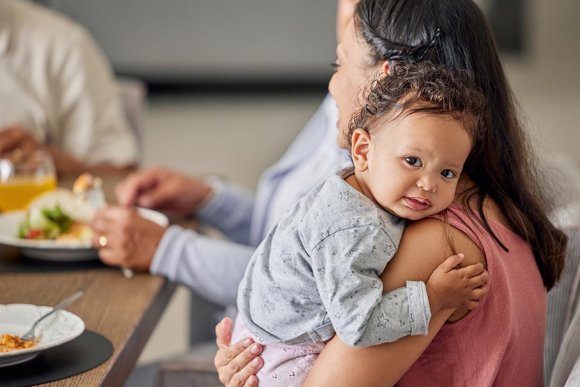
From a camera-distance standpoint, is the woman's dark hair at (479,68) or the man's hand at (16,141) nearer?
the woman's dark hair at (479,68)

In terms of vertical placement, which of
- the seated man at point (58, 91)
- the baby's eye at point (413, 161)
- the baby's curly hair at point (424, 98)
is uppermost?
the baby's curly hair at point (424, 98)

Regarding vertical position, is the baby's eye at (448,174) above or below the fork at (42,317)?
above

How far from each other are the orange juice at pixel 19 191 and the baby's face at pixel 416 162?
1101 millimetres

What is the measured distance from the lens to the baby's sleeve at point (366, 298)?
0.98 meters

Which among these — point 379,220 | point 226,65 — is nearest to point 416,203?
point 379,220

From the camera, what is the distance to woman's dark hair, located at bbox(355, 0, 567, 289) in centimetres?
112

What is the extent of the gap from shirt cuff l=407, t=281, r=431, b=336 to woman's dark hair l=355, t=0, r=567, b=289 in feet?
0.52

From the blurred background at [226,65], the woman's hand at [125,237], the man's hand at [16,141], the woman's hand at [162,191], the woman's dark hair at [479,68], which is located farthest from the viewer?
the blurred background at [226,65]

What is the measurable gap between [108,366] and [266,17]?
3.20 meters

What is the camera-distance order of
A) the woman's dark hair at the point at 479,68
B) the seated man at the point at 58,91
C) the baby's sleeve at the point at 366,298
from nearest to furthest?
the baby's sleeve at the point at 366,298 → the woman's dark hair at the point at 479,68 → the seated man at the point at 58,91

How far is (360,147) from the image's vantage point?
1068mm

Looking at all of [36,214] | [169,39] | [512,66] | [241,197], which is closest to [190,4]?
[169,39]

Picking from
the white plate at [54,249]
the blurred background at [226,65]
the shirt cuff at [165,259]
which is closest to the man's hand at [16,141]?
the white plate at [54,249]

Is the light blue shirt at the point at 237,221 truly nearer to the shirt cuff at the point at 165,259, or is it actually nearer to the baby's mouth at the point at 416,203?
the shirt cuff at the point at 165,259
